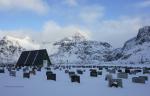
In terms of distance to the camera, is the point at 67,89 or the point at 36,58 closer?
the point at 67,89

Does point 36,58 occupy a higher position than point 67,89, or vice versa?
point 36,58

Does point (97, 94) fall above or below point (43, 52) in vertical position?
below

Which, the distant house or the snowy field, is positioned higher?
the distant house

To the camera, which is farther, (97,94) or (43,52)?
(43,52)

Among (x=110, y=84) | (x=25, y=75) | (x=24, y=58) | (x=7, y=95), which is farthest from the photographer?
(x=24, y=58)

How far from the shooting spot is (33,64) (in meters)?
84.0

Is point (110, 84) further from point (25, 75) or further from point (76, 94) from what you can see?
point (25, 75)

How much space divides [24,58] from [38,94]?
72.6m

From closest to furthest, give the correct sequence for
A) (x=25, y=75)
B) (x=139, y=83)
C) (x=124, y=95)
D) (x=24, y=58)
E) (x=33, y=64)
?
(x=124, y=95)
(x=139, y=83)
(x=25, y=75)
(x=33, y=64)
(x=24, y=58)

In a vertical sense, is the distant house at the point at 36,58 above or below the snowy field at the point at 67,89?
above

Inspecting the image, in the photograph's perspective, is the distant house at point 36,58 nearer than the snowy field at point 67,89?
No

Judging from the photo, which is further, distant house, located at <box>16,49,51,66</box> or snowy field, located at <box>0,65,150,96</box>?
distant house, located at <box>16,49,51,66</box>

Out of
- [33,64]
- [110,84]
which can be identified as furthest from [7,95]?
[33,64]

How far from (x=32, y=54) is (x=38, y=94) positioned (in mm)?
69744
